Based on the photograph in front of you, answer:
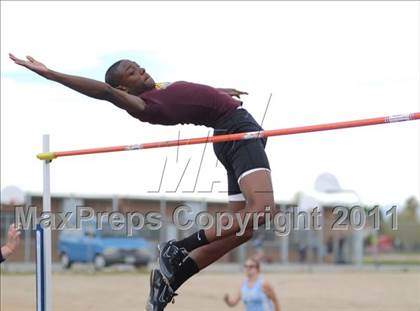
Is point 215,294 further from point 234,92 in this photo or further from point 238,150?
point 238,150

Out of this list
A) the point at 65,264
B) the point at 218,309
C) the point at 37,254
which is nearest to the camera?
the point at 37,254

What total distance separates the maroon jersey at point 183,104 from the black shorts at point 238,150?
100 mm

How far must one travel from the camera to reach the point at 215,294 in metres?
13.0

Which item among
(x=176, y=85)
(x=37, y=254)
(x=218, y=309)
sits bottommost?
(x=218, y=309)

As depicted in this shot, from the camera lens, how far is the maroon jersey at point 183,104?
5066 mm

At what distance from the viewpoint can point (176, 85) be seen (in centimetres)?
518

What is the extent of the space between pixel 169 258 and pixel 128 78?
1.19 m

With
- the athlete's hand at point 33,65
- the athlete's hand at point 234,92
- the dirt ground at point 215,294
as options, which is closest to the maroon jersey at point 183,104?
the athlete's hand at point 234,92

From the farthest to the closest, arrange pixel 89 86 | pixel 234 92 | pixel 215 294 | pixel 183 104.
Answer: pixel 215 294
pixel 234 92
pixel 183 104
pixel 89 86

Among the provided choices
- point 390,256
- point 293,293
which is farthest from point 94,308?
point 390,256

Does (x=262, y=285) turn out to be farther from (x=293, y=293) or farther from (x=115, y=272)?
(x=115, y=272)

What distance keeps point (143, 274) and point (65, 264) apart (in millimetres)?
3640

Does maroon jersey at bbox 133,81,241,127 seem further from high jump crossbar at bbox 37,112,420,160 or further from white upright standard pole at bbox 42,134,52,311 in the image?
white upright standard pole at bbox 42,134,52,311

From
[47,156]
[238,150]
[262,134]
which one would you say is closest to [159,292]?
[238,150]
